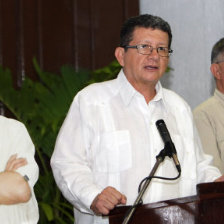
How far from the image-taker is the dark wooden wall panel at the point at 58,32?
187 inches

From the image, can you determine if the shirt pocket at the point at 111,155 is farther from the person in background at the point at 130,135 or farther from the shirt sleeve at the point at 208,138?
the shirt sleeve at the point at 208,138

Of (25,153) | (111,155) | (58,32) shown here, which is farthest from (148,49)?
(58,32)

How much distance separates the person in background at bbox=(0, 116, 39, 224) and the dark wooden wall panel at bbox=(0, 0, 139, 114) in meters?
2.68

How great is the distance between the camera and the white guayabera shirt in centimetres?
276

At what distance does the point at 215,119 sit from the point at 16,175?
5.95 ft

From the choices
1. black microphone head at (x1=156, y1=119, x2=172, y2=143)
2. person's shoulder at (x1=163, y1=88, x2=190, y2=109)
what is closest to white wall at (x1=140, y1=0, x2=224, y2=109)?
person's shoulder at (x1=163, y1=88, x2=190, y2=109)

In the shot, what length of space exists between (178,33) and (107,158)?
2341 mm

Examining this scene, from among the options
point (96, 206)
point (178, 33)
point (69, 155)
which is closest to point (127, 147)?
point (69, 155)

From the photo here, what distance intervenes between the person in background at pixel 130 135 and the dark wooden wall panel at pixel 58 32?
1.90m

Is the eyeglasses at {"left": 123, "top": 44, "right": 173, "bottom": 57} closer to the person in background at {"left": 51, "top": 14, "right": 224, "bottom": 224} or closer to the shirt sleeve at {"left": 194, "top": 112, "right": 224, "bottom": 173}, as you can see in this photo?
the person in background at {"left": 51, "top": 14, "right": 224, "bottom": 224}

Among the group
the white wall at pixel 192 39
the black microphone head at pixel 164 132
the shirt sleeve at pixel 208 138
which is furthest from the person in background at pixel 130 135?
the white wall at pixel 192 39

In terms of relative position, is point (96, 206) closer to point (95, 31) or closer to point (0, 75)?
point (0, 75)

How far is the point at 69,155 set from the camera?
9.01 ft

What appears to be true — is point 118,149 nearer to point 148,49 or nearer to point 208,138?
point 148,49
